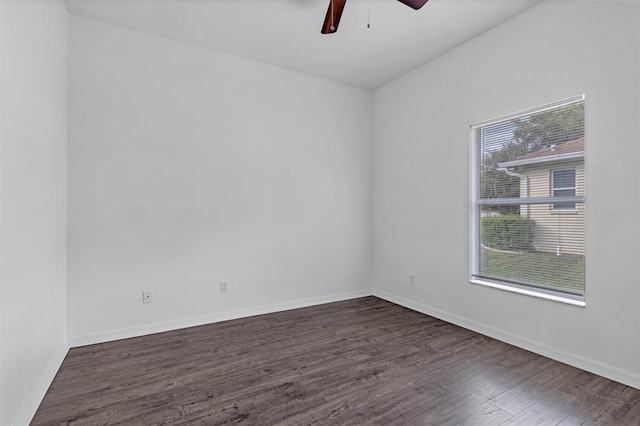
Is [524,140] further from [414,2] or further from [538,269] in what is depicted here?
[414,2]

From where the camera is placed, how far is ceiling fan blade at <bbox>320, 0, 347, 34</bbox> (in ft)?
8.02

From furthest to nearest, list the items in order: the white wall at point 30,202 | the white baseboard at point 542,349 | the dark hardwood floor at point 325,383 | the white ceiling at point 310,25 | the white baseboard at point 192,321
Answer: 1. the white baseboard at point 192,321
2. the white ceiling at point 310,25
3. the white baseboard at point 542,349
4. the dark hardwood floor at point 325,383
5. the white wall at point 30,202

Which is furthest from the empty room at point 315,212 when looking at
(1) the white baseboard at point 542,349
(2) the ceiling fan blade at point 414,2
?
(2) the ceiling fan blade at point 414,2

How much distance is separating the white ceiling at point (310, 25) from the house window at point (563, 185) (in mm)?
1457

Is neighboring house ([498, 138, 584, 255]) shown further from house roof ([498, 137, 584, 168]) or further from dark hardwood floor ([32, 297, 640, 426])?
dark hardwood floor ([32, 297, 640, 426])

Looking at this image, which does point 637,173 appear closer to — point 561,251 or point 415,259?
point 561,251

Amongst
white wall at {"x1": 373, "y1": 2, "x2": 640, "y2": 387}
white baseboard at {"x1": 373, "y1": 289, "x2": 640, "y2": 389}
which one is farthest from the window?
white baseboard at {"x1": 373, "y1": 289, "x2": 640, "y2": 389}

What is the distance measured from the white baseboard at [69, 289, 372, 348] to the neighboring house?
244 cm

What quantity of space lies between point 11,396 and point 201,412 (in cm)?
95

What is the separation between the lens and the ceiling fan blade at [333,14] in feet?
8.02

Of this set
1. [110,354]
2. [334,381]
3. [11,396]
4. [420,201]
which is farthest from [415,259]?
[11,396]

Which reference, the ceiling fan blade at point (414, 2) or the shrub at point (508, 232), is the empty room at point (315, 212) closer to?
the shrub at point (508, 232)

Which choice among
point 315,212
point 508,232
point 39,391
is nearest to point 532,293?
point 508,232

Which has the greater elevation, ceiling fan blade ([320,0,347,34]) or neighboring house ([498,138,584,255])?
ceiling fan blade ([320,0,347,34])
